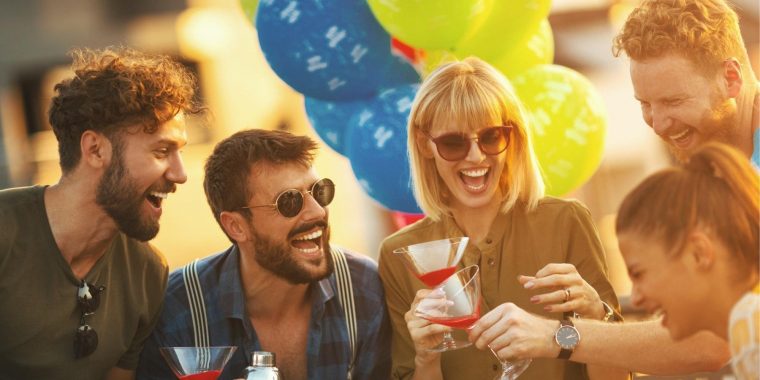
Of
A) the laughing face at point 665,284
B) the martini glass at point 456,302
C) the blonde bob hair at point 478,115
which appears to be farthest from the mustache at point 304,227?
the laughing face at point 665,284

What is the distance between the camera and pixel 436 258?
3695 mm

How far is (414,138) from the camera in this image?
422 centimetres

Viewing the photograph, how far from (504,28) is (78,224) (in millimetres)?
2075

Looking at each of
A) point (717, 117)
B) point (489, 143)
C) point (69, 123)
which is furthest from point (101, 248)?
point (717, 117)

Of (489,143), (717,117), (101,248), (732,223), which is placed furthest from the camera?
(101,248)

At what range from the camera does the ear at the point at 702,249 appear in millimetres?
2629

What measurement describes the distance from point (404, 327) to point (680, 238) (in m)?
1.76

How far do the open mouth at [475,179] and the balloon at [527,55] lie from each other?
1016mm

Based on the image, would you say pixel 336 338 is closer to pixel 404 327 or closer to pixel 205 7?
pixel 404 327

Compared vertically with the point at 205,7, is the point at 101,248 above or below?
below

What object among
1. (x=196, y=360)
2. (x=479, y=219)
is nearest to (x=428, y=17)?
(x=479, y=219)

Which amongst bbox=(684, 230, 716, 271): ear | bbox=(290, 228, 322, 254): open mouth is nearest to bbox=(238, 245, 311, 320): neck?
bbox=(290, 228, 322, 254): open mouth

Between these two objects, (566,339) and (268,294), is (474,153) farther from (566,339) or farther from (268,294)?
(268,294)

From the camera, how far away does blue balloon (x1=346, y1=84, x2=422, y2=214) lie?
476 centimetres
